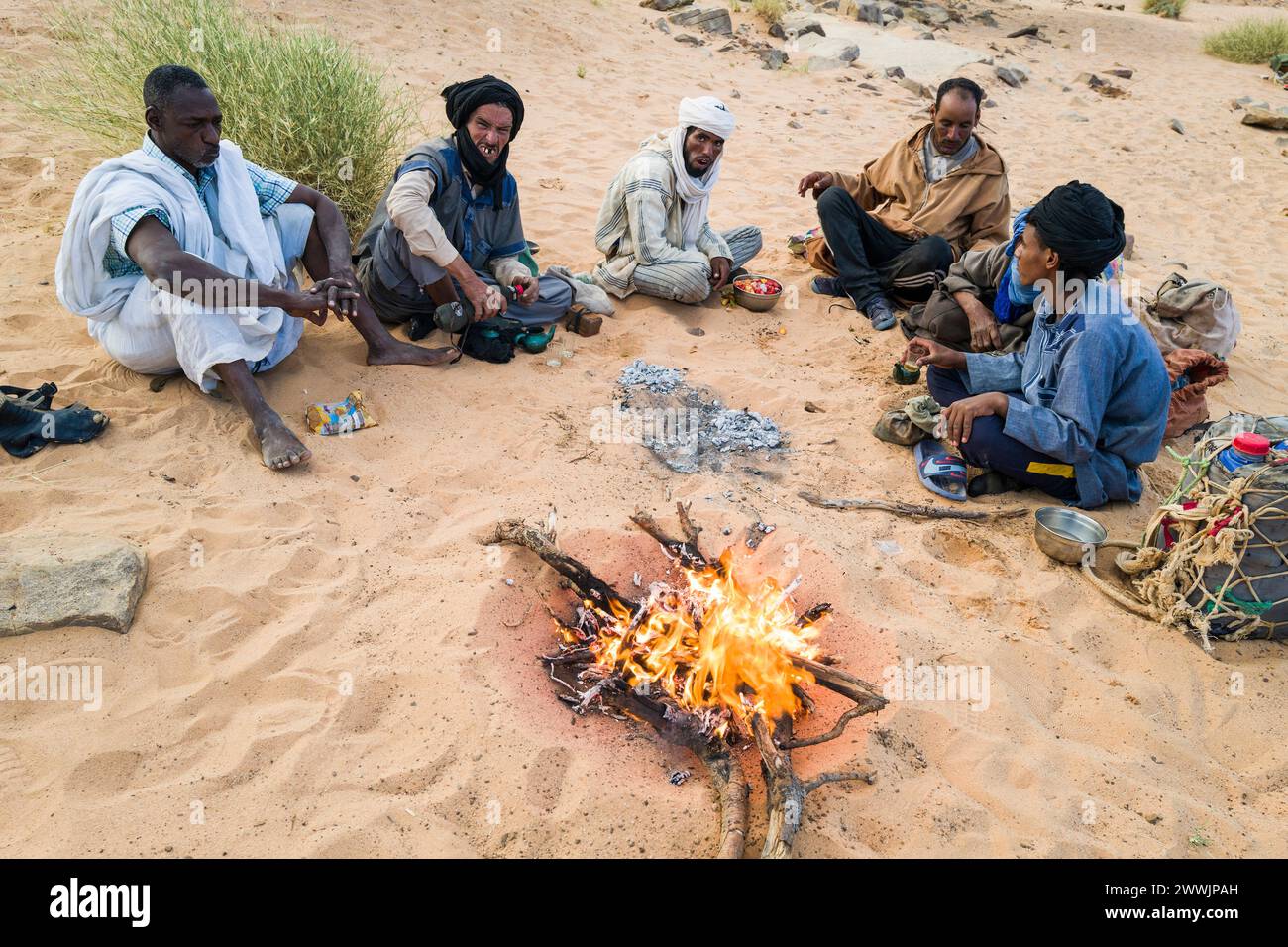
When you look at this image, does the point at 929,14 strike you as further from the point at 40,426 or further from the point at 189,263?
the point at 40,426

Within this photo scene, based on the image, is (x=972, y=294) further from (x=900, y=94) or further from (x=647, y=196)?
(x=900, y=94)

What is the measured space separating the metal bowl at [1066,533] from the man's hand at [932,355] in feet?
2.38

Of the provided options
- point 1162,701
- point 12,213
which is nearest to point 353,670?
point 1162,701

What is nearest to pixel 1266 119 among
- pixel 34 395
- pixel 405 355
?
pixel 405 355

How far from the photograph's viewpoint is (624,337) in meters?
4.69

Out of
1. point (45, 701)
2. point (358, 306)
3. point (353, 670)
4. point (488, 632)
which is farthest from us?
point (358, 306)

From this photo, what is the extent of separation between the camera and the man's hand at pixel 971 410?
3477 millimetres

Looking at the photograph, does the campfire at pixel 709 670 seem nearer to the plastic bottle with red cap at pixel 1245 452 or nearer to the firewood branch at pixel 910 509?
the firewood branch at pixel 910 509

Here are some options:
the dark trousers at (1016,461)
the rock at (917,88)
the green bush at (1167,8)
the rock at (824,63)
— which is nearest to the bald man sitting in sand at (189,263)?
the dark trousers at (1016,461)

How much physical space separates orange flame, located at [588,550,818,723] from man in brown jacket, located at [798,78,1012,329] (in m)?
→ 2.87

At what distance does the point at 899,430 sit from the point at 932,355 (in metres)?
0.40

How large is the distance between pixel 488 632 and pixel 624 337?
7.72 feet

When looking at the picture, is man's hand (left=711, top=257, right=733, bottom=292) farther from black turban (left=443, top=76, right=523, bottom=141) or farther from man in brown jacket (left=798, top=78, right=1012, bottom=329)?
black turban (left=443, top=76, right=523, bottom=141)

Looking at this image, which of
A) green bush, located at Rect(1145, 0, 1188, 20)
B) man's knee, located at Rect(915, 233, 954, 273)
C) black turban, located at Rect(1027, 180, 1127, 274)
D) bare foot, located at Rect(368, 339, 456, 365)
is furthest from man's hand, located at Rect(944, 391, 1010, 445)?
green bush, located at Rect(1145, 0, 1188, 20)
